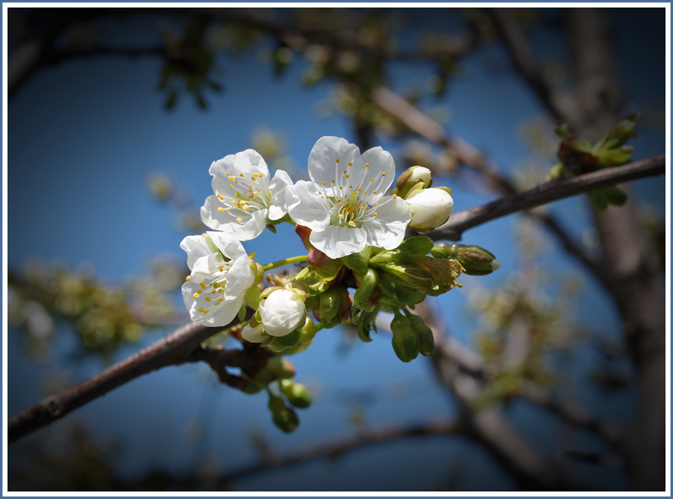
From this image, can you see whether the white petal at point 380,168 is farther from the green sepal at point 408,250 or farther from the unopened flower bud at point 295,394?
the unopened flower bud at point 295,394

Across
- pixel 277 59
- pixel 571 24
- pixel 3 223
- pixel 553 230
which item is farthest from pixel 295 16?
pixel 3 223

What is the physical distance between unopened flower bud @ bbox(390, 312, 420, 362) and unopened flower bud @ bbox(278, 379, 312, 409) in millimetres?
288

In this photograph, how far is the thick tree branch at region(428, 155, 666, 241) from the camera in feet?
2.62

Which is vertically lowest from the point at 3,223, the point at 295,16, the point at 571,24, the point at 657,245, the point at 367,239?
the point at 657,245

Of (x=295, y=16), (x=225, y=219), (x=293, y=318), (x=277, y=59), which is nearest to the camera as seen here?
(x=293, y=318)

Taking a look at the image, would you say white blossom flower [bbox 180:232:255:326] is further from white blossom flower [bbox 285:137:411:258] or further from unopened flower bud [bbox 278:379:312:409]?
unopened flower bud [bbox 278:379:312:409]

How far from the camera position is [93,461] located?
3021 millimetres

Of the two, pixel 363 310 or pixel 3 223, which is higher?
pixel 3 223

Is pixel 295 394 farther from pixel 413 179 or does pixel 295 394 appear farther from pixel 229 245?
pixel 413 179

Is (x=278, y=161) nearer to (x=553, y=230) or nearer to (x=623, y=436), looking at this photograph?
(x=553, y=230)

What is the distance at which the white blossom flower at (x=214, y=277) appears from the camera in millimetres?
697

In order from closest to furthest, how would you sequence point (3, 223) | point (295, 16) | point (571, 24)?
point (3, 223)
point (571, 24)
point (295, 16)

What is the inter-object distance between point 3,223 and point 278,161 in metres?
2.35

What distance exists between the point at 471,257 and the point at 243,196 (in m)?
0.43
